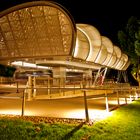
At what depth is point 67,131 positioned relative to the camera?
28.7 ft

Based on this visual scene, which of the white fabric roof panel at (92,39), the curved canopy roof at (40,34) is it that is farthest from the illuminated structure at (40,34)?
the white fabric roof panel at (92,39)

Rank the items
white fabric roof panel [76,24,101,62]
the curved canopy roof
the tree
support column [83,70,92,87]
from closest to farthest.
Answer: the curved canopy roof → support column [83,70,92,87] → white fabric roof panel [76,24,101,62] → the tree

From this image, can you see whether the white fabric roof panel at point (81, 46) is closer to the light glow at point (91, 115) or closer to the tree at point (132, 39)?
the tree at point (132, 39)

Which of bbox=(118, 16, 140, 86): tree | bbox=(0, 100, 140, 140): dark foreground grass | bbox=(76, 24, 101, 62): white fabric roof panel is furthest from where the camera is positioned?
bbox=(118, 16, 140, 86): tree

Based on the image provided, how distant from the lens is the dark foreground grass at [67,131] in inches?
329

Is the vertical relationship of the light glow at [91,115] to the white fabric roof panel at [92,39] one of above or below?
below

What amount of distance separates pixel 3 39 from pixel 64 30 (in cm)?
674

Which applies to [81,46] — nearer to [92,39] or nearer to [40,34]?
[92,39]

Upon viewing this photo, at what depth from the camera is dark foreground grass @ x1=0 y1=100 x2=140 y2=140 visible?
8367mm

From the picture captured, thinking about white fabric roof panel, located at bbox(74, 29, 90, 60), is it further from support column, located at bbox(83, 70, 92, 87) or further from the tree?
the tree

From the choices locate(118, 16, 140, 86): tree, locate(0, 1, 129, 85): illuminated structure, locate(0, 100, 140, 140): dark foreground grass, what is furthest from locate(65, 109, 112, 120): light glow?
locate(118, 16, 140, 86): tree

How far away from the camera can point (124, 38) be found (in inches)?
1588

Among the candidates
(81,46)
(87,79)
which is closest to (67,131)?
(81,46)

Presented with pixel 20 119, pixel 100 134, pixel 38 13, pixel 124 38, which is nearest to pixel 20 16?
pixel 38 13
